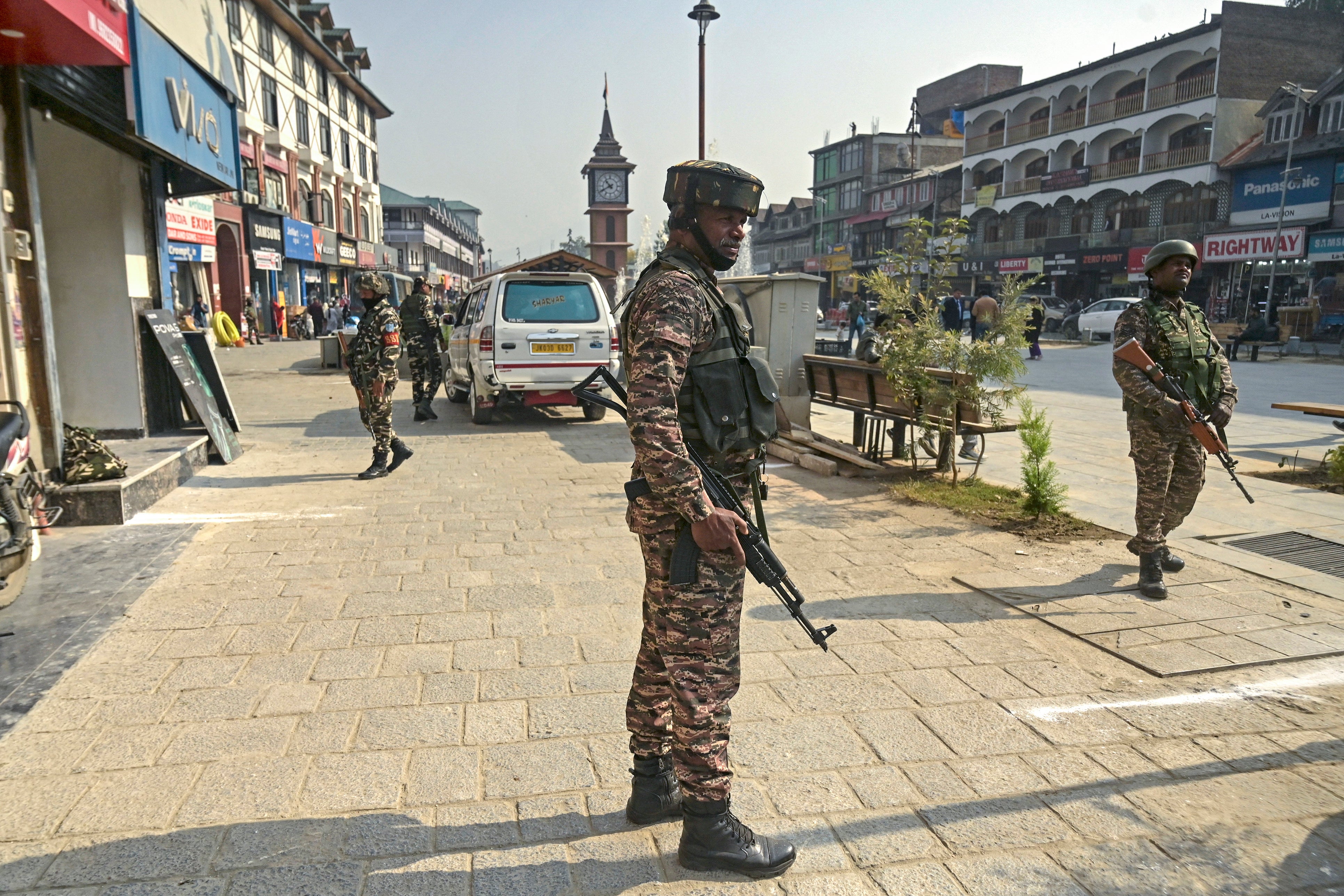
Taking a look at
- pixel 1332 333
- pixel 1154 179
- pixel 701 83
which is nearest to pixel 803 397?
pixel 701 83

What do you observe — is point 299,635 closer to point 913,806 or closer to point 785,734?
point 785,734

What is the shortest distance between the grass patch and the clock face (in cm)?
4753

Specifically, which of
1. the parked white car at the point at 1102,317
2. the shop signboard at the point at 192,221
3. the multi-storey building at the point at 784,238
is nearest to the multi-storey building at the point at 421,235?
the multi-storey building at the point at 784,238

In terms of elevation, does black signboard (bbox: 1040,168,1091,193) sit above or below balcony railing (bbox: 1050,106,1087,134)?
below

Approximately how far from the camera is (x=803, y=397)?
31.4 ft

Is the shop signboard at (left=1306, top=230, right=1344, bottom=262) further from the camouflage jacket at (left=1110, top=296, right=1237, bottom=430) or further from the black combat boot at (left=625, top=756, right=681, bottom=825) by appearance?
the black combat boot at (left=625, top=756, right=681, bottom=825)

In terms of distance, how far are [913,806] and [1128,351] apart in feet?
10.2

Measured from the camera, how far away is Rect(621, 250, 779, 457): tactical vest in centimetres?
247

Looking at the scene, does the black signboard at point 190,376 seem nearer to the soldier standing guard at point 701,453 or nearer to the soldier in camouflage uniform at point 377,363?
the soldier in camouflage uniform at point 377,363

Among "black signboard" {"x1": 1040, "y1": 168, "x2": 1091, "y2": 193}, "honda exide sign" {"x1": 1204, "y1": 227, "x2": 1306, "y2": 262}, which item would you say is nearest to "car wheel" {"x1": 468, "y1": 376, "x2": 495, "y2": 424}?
"honda exide sign" {"x1": 1204, "y1": 227, "x2": 1306, "y2": 262}

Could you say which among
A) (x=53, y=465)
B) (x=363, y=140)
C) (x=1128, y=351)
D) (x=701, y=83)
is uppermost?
(x=363, y=140)

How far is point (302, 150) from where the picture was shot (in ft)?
116

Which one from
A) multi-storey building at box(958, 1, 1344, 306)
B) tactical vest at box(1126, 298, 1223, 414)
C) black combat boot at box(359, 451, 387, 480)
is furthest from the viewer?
multi-storey building at box(958, 1, 1344, 306)

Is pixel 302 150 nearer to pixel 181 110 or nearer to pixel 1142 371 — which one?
pixel 181 110
